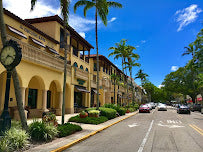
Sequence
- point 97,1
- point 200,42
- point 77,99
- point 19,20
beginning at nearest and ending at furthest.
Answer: point 19,20 < point 97,1 < point 200,42 < point 77,99

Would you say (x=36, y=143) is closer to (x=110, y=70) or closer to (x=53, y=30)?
(x=53, y=30)

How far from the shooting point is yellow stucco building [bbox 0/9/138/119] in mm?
14883

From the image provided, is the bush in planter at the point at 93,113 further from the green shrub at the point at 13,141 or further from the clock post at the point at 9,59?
the clock post at the point at 9,59

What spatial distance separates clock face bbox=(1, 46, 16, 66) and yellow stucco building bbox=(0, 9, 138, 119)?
17.9 feet

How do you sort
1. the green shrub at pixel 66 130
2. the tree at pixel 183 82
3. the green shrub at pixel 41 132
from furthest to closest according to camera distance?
the tree at pixel 183 82, the green shrub at pixel 66 130, the green shrub at pixel 41 132

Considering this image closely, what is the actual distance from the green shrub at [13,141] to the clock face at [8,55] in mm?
2857

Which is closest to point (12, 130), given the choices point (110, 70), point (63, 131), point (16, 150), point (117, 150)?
point (16, 150)

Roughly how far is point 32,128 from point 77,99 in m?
20.7

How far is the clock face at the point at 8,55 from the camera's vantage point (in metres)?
7.54

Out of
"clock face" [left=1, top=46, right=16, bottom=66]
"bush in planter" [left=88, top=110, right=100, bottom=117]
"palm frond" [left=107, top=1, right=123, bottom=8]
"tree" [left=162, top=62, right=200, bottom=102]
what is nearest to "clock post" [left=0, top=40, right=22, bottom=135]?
"clock face" [left=1, top=46, right=16, bottom=66]

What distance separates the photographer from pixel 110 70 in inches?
1826

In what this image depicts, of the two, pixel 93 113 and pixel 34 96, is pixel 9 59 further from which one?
pixel 34 96

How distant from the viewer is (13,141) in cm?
658

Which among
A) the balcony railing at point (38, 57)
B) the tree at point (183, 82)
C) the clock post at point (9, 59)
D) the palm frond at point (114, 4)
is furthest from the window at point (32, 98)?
the tree at point (183, 82)
